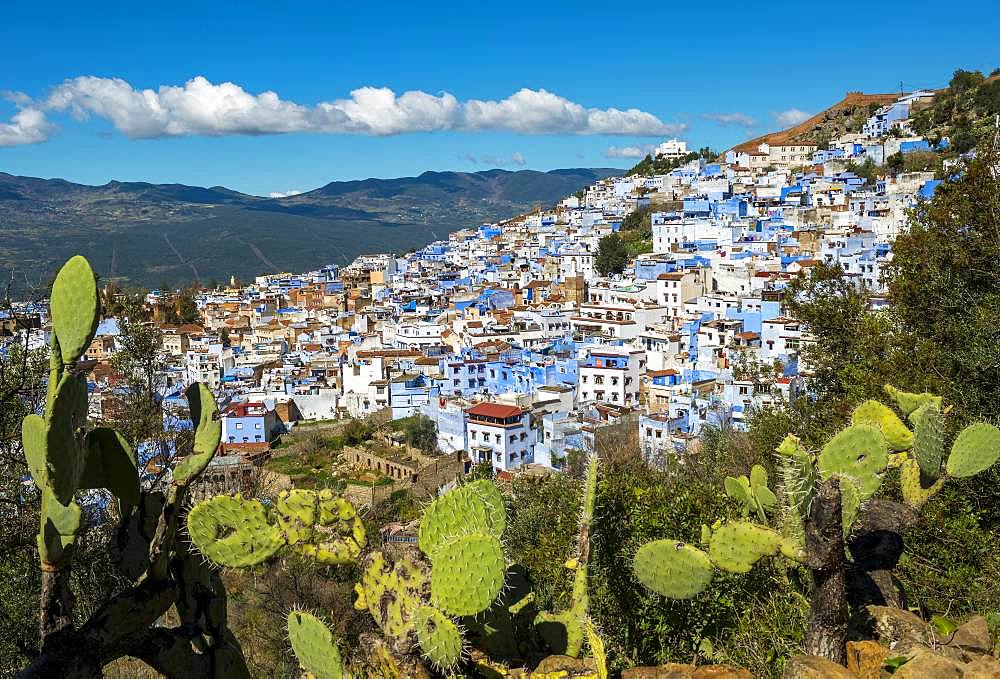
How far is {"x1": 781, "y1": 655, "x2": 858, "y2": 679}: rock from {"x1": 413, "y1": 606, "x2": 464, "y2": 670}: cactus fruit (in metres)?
1.26

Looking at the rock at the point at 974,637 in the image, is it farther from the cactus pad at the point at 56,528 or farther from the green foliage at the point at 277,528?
the cactus pad at the point at 56,528

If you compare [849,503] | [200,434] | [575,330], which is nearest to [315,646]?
[200,434]

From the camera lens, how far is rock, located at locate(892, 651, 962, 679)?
2.84m

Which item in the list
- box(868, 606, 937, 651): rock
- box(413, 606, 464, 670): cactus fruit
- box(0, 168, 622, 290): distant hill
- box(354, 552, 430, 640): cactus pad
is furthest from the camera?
box(0, 168, 622, 290): distant hill

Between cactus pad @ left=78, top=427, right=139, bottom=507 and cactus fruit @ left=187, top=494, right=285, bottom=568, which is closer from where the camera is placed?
cactus pad @ left=78, top=427, right=139, bottom=507

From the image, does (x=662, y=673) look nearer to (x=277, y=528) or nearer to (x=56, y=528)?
(x=277, y=528)

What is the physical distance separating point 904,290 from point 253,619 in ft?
26.0

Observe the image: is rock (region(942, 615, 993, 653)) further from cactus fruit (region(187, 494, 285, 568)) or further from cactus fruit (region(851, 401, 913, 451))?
cactus fruit (region(187, 494, 285, 568))

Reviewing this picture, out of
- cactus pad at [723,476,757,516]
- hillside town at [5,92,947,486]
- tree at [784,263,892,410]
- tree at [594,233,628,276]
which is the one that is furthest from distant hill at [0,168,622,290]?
cactus pad at [723,476,757,516]

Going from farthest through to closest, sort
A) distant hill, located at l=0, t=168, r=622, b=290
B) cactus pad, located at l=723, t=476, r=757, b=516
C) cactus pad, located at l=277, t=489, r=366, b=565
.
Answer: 1. distant hill, located at l=0, t=168, r=622, b=290
2. cactus pad, located at l=723, t=476, r=757, b=516
3. cactus pad, located at l=277, t=489, r=366, b=565

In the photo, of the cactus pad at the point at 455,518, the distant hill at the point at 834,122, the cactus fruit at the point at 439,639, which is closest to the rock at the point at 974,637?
the cactus pad at the point at 455,518

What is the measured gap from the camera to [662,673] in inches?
132

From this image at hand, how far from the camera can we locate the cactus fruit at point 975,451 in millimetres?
4281

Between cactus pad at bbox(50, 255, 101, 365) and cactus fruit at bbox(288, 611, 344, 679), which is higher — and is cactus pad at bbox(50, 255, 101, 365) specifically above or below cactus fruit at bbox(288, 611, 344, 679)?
above
